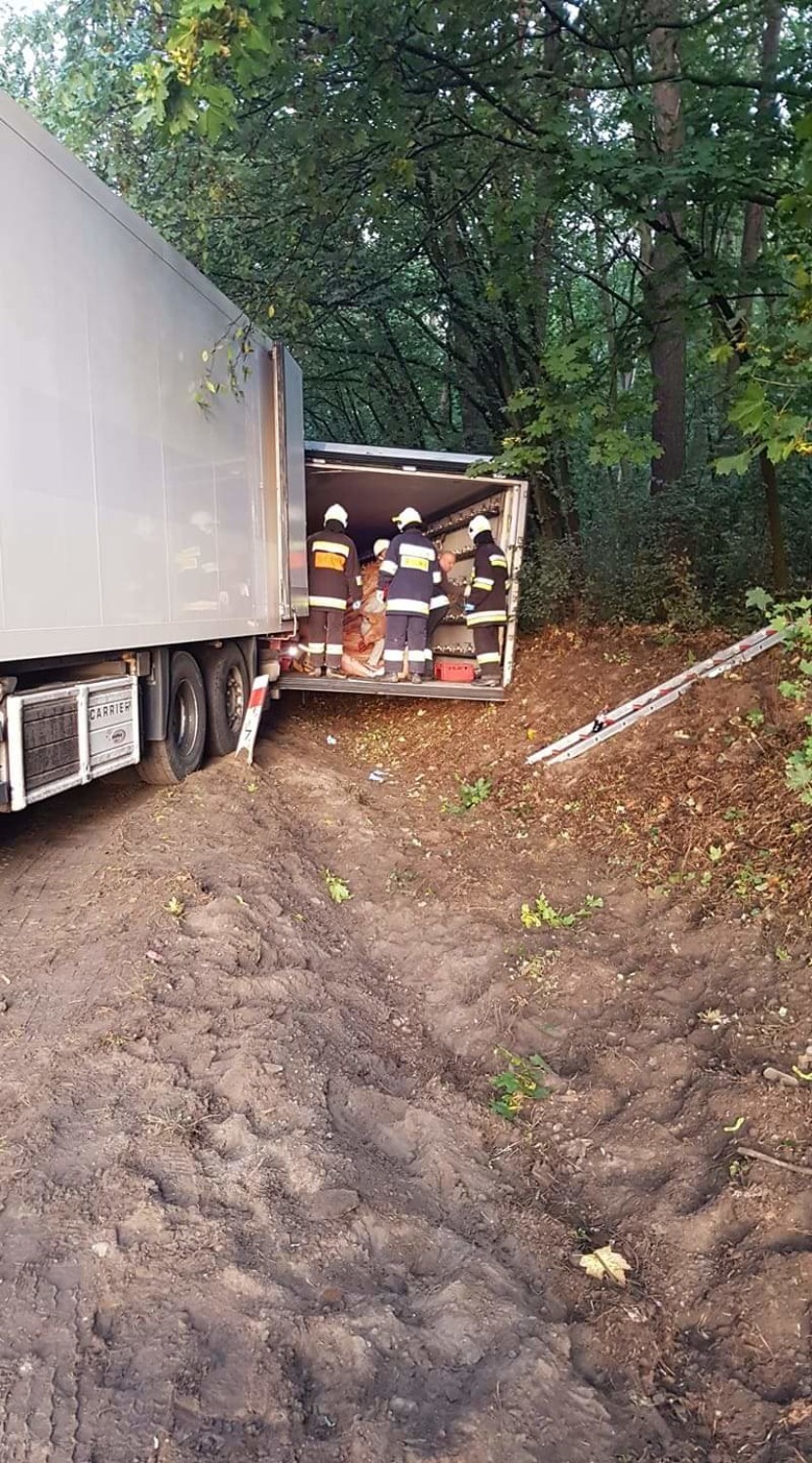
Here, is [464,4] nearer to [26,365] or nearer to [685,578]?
[26,365]

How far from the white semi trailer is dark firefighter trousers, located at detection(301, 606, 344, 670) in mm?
895

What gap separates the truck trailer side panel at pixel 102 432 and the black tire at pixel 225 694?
1.83 feet

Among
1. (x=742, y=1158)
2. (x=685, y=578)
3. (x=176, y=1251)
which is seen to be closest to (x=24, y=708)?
(x=176, y=1251)

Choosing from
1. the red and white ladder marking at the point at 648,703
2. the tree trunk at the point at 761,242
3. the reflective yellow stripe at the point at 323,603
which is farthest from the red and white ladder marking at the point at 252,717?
the tree trunk at the point at 761,242

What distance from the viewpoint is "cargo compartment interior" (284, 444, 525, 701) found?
30.9ft

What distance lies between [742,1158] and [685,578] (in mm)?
7429

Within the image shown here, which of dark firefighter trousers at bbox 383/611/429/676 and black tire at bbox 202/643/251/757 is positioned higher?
dark firefighter trousers at bbox 383/611/429/676

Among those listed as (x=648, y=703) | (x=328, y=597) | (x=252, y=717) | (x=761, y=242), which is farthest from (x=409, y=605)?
(x=761, y=242)

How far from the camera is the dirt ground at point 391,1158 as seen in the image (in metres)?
2.35

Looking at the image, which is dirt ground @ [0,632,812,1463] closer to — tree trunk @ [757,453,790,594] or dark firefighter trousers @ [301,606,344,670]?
tree trunk @ [757,453,790,594]

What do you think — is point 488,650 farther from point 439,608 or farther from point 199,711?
point 199,711

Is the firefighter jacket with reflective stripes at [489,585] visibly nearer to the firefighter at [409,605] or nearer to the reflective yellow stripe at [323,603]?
the firefighter at [409,605]

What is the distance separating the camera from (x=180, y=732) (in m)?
7.68

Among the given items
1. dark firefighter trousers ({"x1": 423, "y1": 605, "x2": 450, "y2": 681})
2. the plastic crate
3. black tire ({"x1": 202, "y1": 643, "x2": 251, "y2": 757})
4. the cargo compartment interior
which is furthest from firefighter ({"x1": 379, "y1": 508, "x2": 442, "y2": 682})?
black tire ({"x1": 202, "y1": 643, "x2": 251, "y2": 757})
